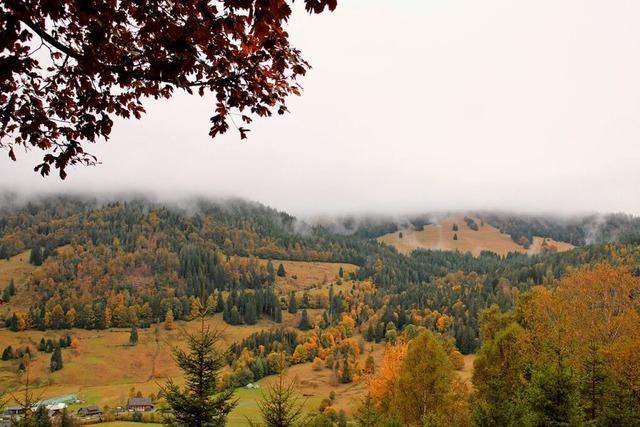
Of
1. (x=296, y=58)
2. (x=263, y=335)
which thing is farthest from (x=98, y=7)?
(x=263, y=335)

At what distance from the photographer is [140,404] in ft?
387

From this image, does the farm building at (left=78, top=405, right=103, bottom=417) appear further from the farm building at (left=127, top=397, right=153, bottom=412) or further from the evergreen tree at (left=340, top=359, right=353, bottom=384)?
the evergreen tree at (left=340, top=359, right=353, bottom=384)

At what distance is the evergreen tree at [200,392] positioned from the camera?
67.6 ft

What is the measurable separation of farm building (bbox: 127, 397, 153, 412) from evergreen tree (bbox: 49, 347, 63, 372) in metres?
58.8

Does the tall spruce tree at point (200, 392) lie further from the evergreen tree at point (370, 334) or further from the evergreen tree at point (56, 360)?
the evergreen tree at point (56, 360)

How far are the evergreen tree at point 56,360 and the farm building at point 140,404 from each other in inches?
2314

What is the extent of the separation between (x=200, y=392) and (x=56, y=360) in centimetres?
17013

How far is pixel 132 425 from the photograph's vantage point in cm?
9131

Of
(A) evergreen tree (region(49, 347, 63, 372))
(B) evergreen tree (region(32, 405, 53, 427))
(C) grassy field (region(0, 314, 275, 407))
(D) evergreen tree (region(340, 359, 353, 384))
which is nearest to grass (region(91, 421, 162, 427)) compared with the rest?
(C) grassy field (region(0, 314, 275, 407))

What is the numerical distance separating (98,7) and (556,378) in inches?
1167

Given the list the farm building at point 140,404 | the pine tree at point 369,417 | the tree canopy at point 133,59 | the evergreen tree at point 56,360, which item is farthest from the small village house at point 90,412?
the tree canopy at point 133,59

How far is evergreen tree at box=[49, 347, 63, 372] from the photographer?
15975 centimetres

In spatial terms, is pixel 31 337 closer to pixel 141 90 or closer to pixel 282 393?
pixel 282 393

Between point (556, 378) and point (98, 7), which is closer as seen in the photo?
point (98, 7)
